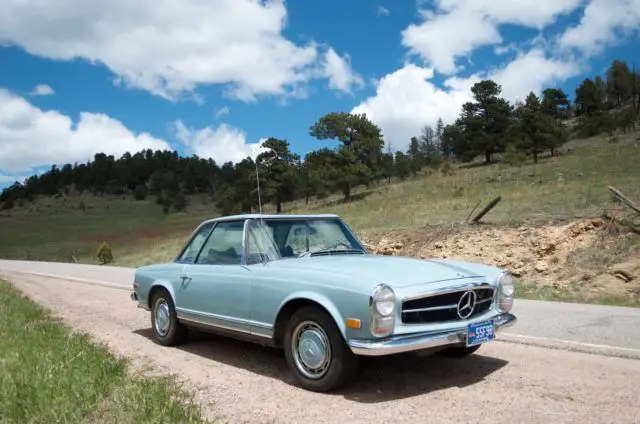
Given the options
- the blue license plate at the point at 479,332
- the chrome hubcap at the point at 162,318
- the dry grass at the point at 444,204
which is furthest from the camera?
the dry grass at the point at 444,204

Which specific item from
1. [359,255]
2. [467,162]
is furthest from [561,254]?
[467,162]

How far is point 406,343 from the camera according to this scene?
4.39m

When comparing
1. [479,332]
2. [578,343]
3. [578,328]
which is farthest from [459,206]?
[479,332]

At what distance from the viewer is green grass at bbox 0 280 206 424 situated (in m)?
3.83

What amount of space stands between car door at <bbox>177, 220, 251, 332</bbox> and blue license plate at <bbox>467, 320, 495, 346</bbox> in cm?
222

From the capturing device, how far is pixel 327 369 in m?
4.72

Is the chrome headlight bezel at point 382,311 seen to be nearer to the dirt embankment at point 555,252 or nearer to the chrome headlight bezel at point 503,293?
the chrome headlight bezel at point 503,293

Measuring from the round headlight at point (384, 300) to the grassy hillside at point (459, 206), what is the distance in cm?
924

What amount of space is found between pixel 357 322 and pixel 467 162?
73.5m

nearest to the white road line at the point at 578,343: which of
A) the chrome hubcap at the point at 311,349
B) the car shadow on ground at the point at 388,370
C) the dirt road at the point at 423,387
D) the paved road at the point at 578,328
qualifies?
the paved road at the point at 578,328

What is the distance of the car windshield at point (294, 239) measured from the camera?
586cm

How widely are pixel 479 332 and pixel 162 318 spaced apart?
4260mm

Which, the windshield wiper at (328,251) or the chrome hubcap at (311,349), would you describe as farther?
the windshield wiper at (328,251)

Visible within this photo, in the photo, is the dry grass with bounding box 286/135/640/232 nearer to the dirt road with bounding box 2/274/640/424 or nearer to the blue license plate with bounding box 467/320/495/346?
the dirt road with bounding box 2/274/640/424
